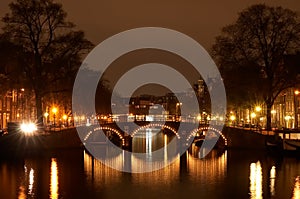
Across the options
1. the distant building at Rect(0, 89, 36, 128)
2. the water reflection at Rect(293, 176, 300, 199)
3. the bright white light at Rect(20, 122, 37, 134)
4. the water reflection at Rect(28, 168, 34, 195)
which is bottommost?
the water reflection at Rect(293, 176, 300, 199)

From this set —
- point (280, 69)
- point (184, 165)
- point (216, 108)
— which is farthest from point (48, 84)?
point (216, 108)

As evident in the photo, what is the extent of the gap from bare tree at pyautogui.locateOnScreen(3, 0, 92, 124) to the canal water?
714 cm

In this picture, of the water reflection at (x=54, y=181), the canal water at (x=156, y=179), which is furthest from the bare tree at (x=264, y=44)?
the water reflection at (x=54, y=181)

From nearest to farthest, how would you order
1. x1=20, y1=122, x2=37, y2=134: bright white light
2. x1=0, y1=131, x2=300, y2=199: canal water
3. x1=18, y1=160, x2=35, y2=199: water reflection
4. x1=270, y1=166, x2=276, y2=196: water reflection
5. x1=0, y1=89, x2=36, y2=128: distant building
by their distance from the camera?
x1=18, y1=160, x2=35, y2=199: water reflection
x1=0, y1=131, x2=300, y2=199: canal water
x1=270, y1=166, x2=276, y2=196: water reflection
x1=20, y1=122, x2=37, y2=134: bright white light
x1=0, y1=89, x2=36, y2=128: distant building

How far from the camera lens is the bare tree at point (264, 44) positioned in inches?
2244

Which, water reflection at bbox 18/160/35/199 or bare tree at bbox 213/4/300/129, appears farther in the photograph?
bare tree at bbox 213/4/300/129

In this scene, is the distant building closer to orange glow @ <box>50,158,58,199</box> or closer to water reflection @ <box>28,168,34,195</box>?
orange glow @ <box>50,158,58,199</box>

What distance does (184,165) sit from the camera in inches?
2029

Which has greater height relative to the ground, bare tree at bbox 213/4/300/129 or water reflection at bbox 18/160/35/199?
bare tree at bbox 213/4/300/129

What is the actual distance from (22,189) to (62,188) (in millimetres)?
2171

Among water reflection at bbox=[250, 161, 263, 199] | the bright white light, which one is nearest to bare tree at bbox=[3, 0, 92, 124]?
the bright white light

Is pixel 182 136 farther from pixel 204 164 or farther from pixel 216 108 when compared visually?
pixel 204 164

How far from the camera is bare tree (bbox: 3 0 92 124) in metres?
55.7

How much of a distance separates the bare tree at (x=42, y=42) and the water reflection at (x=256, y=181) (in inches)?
748
